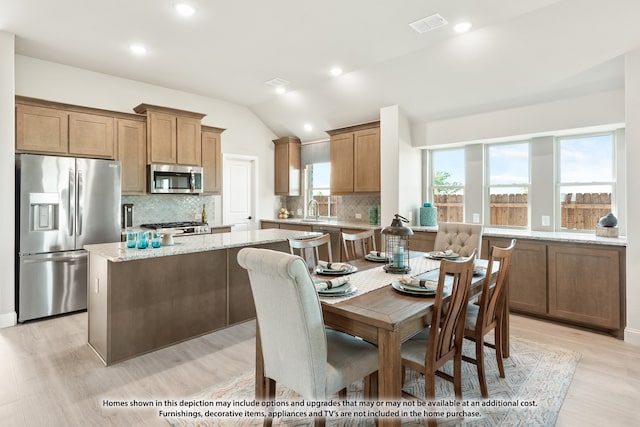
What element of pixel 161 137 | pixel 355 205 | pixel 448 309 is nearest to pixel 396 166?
pixel 355 205

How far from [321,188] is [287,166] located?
815mm

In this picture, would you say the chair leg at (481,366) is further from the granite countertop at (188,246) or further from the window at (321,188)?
the window at (321,188)

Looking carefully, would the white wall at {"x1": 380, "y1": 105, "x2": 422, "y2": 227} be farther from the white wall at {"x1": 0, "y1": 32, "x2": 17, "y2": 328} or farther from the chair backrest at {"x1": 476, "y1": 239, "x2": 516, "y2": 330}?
the white wall at {"x1": 0, "y1": 32, "x2": 17, "y2": 328}

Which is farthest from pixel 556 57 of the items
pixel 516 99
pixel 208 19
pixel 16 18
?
pixel 16 18

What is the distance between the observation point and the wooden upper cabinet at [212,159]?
5543 millimetres

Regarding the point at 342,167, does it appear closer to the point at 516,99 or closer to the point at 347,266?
the point at 516,99

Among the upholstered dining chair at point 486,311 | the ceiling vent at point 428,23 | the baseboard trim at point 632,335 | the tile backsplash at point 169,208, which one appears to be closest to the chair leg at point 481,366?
the upholstered dining chair at point 486,311

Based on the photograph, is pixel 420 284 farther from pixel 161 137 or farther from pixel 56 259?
pixel 161 137

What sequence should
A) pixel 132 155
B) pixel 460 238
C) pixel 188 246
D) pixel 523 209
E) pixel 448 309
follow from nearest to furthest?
pixel 448 309, pixel 188 246, pixel 460 238, pixel 523 209, pixel 132 155

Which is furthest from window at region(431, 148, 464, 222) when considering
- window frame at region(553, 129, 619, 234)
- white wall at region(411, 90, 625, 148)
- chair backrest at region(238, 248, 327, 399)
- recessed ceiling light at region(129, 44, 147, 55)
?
recessed ceiling light at region(129, 44, 147, 55)

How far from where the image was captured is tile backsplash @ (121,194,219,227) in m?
5.09

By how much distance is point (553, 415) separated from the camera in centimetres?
207

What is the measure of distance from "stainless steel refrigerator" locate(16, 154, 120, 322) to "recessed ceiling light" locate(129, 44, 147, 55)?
139 centimetres

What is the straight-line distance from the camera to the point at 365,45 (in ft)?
12.8
